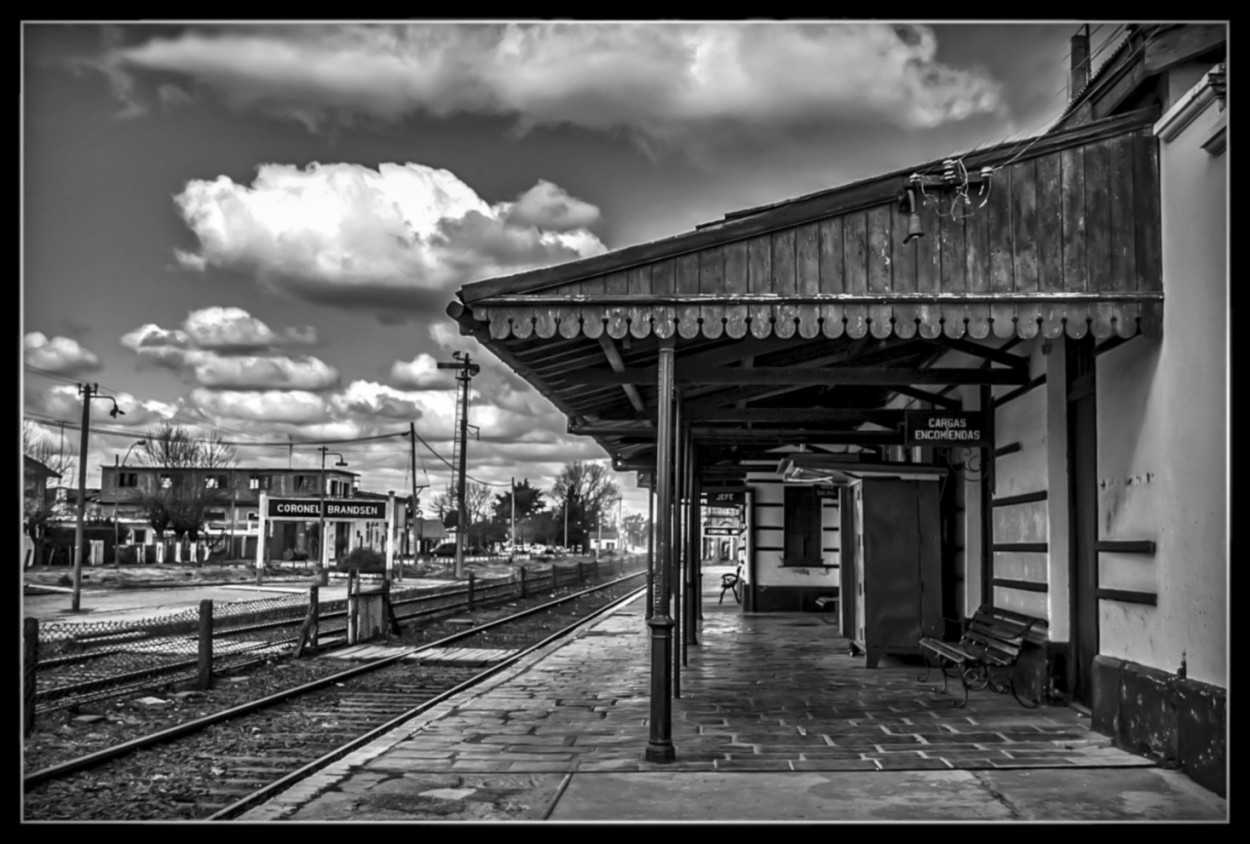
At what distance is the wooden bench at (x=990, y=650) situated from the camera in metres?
9.66

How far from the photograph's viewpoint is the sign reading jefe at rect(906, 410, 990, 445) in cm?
1069

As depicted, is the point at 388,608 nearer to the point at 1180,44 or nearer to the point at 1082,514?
the point at 1082,514

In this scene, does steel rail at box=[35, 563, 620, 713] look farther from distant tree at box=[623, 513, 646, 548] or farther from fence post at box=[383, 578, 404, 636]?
distant tree at box=[623, 513, 646, 548]

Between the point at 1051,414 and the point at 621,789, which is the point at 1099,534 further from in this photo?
the point at 621,789

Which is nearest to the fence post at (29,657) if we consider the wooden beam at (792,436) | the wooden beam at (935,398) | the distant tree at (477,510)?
the wooden beam at (792,436)

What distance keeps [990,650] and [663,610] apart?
3924 millimetres

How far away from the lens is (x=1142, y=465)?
24.6 feet

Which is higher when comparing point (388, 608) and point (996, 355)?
point (996, 355)

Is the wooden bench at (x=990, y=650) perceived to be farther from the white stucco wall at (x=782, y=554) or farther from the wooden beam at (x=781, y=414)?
the white stucco wall at (x=782, y=554)

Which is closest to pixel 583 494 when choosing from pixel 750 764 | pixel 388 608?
pixel 388 608

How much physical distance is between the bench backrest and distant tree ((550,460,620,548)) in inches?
3696

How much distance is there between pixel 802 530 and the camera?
77.5ft

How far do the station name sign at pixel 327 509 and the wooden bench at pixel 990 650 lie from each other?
31764 millimetres
